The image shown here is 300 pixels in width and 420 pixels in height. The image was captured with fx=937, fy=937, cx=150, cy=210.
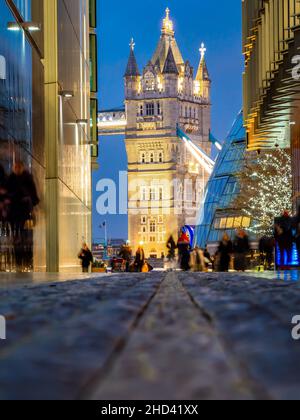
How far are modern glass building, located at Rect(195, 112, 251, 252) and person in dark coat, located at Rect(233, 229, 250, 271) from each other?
56.5 metres

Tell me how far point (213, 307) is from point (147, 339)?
177 cm

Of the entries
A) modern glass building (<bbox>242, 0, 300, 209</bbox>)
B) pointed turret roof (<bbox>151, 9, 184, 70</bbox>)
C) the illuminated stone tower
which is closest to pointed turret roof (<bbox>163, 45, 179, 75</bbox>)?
the illuminated stone tower


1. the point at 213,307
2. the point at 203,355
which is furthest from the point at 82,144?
the point at 203,355

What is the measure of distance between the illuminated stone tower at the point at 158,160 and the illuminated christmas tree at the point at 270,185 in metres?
112

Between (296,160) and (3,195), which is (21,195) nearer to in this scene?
(3,195)

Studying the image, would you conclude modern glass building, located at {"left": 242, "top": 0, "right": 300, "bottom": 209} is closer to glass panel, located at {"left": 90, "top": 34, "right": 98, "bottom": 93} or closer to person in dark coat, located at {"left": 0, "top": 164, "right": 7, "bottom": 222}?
person in dark coat, located at {"left": 0, "top": 164, "right": 7, "bottom": 222}

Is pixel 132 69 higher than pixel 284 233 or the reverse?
higher

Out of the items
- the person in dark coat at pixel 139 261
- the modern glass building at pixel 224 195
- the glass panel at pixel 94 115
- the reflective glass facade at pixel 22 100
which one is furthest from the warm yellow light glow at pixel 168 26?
the reflective glass facade at pixel 22 100

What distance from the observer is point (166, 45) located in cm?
18338

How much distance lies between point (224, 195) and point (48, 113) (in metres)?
68.4

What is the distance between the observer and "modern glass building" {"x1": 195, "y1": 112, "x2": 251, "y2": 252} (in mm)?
90375

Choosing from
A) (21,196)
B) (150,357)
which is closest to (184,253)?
(21,196)

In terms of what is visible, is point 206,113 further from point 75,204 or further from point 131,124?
point 75,204

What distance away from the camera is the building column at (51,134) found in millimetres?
24219
